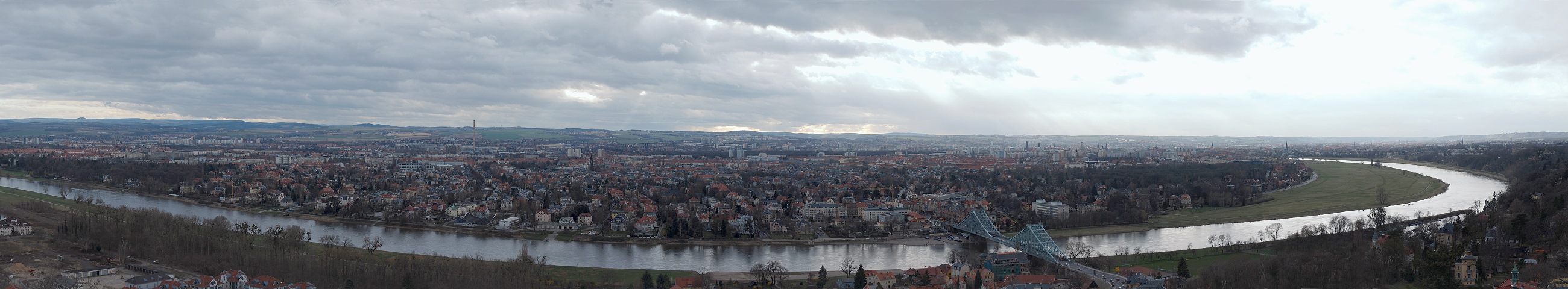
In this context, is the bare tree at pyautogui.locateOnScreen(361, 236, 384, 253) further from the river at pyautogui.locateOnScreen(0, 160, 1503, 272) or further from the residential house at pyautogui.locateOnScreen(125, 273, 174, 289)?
the residential house at pyautogui.locateOnScreen(125, 273, 174, 289)

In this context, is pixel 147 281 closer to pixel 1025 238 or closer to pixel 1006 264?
pixel 1006 264

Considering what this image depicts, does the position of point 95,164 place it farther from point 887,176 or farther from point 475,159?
point 887,176

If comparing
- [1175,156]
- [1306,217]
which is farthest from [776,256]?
[1175,156]

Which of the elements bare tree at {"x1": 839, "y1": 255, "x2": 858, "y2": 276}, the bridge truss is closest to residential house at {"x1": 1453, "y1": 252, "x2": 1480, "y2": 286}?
the bridge truss

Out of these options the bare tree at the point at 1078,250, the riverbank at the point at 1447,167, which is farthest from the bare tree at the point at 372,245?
the riverbank at the point at 1447,167

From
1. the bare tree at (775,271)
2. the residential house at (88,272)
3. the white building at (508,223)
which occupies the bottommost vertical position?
the white building at (508,223)

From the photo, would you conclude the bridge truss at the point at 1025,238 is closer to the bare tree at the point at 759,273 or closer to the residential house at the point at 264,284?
the bare tree at the point at 759,273
